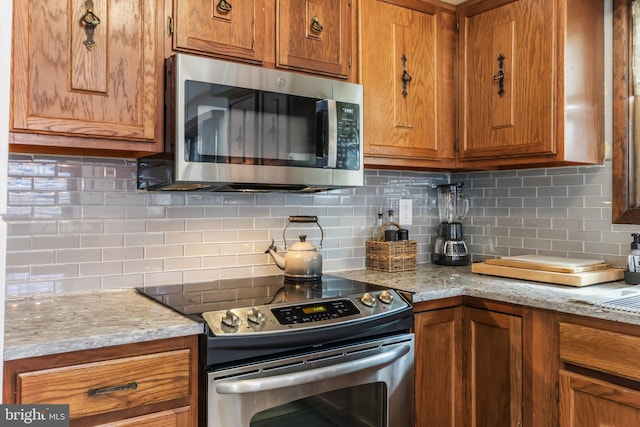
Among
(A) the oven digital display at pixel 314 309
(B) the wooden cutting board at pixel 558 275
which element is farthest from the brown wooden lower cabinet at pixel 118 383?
(B) the wooden cutting board at pixel 558 275

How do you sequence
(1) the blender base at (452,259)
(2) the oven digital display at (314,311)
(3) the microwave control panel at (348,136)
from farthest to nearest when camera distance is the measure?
(1) the blender base at (452,259) < (3) the microwave control panel at (348,136) < (2) the oven digital display at (314,311)

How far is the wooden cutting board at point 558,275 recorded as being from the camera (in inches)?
77.7

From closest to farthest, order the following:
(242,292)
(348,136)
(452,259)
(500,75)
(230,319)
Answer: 1. (230,319)
2. (242,292)
3. (348,136)
4. (500,75)
5. (452,259)

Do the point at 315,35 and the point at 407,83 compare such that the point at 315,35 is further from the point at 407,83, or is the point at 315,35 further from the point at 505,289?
the point at 505,289

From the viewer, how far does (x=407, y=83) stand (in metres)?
2.34

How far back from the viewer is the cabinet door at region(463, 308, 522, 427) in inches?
73.9

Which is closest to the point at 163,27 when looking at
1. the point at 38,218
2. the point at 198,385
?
the point at 38,218

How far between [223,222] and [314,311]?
0.71 metres

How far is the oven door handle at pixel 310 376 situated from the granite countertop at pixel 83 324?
188mm

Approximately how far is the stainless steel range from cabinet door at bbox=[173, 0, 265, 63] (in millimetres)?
888

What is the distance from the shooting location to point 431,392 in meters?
2.00

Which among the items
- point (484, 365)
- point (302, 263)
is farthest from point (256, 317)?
point (484, 365)

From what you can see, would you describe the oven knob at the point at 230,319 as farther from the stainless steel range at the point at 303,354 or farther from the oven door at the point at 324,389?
the oven door at the point at 324,389

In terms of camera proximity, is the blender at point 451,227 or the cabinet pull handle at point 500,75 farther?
the blender at point 451,227
